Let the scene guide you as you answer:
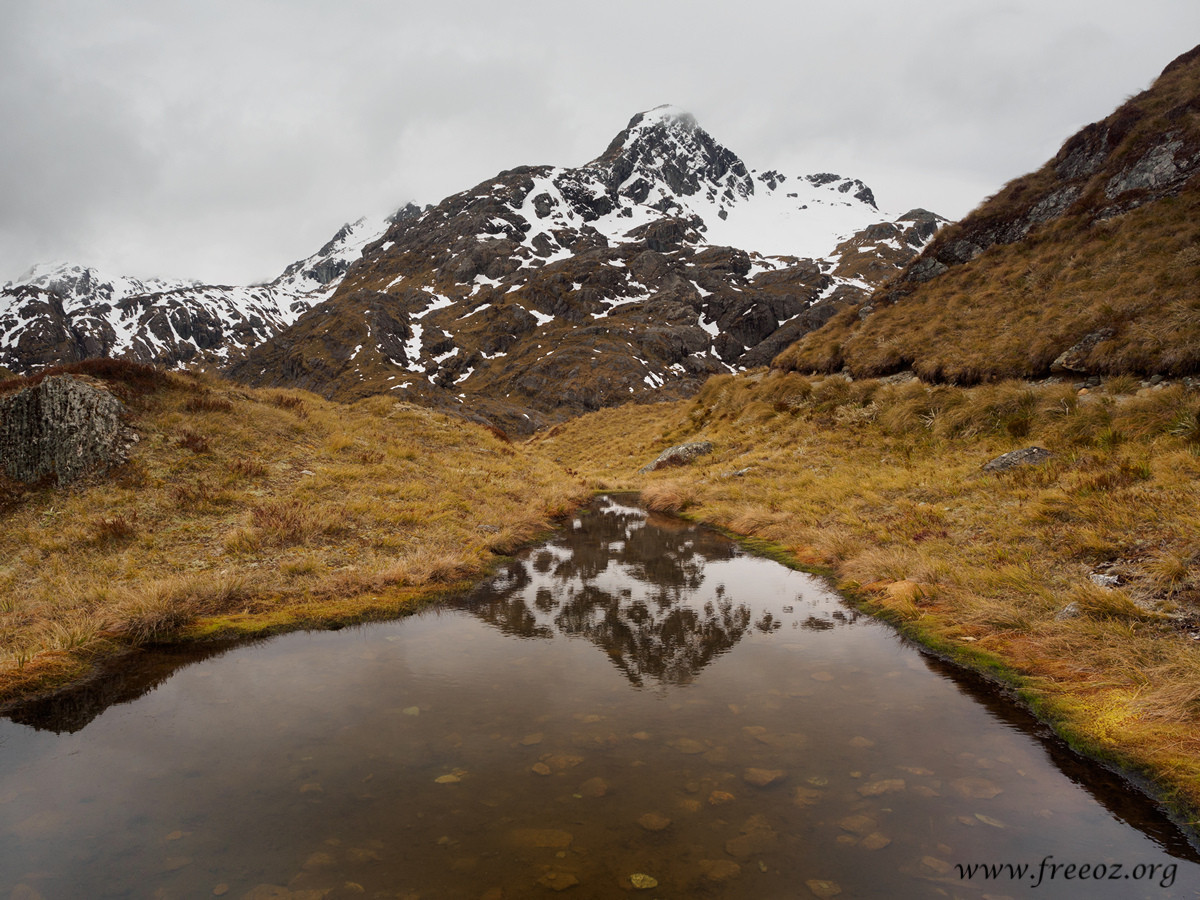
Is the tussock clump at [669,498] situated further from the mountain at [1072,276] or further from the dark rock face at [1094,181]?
the dark rock face at [1094,181]

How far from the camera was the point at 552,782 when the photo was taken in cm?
599

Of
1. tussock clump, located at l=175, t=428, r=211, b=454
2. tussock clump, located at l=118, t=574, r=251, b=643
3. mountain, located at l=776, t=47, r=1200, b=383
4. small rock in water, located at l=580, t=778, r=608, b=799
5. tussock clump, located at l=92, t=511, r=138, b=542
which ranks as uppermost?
mountain, located at l=776, t=47, r=1200, b=383

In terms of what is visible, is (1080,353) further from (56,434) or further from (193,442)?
(56,434)

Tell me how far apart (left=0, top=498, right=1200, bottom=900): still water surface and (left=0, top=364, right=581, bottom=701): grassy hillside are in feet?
4.88

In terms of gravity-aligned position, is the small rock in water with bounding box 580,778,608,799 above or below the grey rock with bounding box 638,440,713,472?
below

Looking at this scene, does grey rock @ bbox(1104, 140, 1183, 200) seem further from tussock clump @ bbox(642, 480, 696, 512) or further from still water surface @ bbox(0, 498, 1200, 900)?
still water surface @ bbox(0, 498, 1200, 900)

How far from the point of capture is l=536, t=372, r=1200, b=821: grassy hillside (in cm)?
719

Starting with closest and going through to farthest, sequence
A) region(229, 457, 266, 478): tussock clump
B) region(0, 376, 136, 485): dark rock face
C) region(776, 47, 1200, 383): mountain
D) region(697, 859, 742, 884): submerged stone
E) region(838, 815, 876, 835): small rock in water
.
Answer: region(697, 859, 742, 884): submerged stone, region(838, 815, 876, 835): small rock in water, region(0, 376, 136, 485): dark rock face, region(229, 457, 266, 478): tussock clump, region(776, 47, 1200, 383): mountain

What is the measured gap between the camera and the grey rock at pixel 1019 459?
15.5m

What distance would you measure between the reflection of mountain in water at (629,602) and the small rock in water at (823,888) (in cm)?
386

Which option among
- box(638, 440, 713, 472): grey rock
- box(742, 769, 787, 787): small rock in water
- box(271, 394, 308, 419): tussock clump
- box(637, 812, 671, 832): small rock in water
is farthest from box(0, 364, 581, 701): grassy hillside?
box(638, 440, 713, 472): grey rock

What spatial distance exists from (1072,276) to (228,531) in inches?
1265

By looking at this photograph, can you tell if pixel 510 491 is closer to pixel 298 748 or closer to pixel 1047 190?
pixel 298 748

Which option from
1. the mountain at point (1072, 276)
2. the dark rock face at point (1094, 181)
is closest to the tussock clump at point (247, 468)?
the mountain at point (1072, 276)
